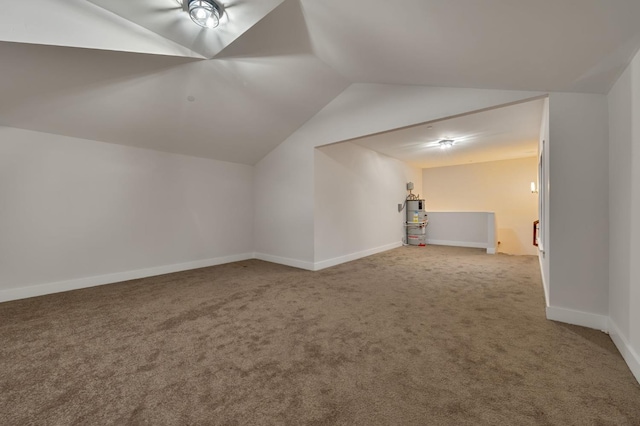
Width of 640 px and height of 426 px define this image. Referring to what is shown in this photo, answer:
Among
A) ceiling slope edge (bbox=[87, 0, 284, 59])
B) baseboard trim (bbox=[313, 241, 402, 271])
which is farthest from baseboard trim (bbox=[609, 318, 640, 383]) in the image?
ceiling slope edge (bbox=[87, 0, 284, 59])

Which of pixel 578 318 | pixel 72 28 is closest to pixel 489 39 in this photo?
pixel 578 318

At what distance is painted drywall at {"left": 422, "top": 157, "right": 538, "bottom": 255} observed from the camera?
23.2 ft

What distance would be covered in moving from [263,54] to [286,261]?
346 centimetres

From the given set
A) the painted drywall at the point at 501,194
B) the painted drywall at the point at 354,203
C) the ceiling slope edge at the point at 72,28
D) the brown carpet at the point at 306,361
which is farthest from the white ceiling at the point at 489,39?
the painted drywall at the point at 501,194

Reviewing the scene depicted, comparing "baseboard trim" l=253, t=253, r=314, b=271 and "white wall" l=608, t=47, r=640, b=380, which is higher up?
"white wall" l=608, t=47, r=640, b=380

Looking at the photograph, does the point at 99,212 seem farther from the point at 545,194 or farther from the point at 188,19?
the point at 545,194

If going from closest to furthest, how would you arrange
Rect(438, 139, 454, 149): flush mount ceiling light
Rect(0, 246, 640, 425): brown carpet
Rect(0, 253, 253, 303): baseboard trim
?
Rect(0, 246, 640, 425): brown carpet
Rect(0, 253, 253, 303): baseboard trim
Rect(438, 139, 454, 149): flush mount ceiling light

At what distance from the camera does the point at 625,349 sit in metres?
1.81

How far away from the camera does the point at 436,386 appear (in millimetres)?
1543

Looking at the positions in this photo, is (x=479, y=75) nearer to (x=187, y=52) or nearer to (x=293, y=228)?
(x=187, y=52)

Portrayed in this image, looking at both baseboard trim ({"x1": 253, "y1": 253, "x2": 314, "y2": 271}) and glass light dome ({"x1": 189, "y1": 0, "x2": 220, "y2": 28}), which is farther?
baseboard trim ({"x1": 253, "y1": 253, "x2": 314, "y2": 271})

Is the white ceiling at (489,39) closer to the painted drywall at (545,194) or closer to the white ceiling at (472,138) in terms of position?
the painted drywall at (545,194)

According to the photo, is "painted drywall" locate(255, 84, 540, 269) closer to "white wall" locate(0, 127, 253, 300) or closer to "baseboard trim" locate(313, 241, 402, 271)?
"baseboard trim" locate(313, 241, 402, 271)

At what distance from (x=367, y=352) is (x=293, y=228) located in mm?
3125
